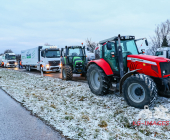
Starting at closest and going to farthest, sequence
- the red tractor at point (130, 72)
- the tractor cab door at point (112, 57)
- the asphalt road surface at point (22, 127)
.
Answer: the asphalt road surface at point (22, 127)
the red tractor at point (130, 72)
the tractor cab door at point (112, 57)

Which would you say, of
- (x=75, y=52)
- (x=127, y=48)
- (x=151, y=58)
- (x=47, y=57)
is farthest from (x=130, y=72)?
(x=47, y=57)

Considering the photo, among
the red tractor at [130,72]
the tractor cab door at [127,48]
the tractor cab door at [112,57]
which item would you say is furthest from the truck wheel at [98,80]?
the tractor cab door at [127,48]

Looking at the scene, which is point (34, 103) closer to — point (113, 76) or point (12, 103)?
point (12, 103)

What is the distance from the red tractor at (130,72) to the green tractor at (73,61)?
4.37m

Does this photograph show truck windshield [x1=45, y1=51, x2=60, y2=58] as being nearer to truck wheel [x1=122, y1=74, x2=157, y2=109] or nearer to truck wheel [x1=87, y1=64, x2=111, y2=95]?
truck wheel [x1=87, y1=64, x2=111, y2=95]

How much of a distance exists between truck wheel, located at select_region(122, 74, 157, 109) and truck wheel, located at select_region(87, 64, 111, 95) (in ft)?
4.09

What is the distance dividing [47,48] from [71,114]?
14.2 m

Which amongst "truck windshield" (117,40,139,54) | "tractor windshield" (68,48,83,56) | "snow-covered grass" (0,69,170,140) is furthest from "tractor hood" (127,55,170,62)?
"tractor windshield" (68,48,83,56)

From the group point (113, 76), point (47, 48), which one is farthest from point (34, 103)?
point (47, 48)

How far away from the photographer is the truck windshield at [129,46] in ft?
20.5

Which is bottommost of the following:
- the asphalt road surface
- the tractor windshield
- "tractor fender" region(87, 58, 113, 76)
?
the asphalt road surface

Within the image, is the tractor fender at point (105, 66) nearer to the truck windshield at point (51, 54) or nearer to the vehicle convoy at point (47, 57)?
the vehicle convoy at point (47, 57)

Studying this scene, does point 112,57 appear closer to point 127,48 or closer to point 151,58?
point 127,48

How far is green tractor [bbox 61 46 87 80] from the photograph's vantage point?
449 inches
